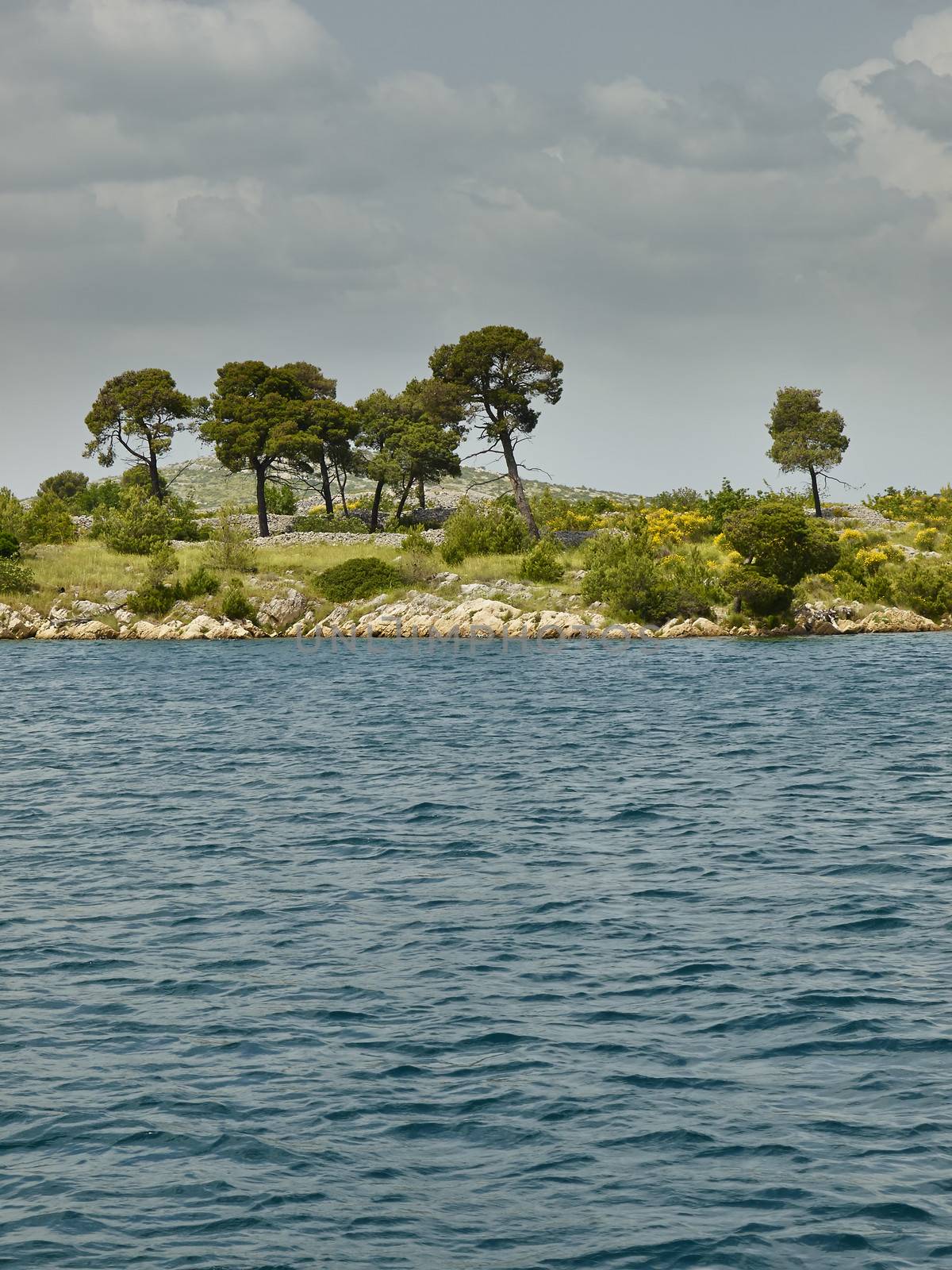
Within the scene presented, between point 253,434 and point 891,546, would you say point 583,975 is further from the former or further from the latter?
point 253,434

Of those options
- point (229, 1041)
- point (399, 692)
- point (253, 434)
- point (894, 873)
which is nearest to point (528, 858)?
point (894, 873)

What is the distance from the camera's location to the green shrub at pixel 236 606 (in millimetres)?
80938

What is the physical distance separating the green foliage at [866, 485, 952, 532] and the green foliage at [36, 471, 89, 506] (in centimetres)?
9170

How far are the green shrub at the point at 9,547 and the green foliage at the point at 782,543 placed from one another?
156ft

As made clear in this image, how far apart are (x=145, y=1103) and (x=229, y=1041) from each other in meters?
1.61

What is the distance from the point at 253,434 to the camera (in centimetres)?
10038

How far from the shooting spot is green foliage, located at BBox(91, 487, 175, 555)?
93875 millimetres

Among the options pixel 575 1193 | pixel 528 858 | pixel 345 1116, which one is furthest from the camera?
pixel 528 858

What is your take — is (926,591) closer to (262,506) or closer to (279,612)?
(279,612)

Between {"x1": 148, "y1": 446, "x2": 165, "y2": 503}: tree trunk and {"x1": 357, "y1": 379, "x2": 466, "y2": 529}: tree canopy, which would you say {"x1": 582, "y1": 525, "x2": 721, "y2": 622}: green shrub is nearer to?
{"x1": 357, "y1": 379, "x2": 466, "y2": 529}: tree canopy

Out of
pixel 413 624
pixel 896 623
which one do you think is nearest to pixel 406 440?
pixel 413 624

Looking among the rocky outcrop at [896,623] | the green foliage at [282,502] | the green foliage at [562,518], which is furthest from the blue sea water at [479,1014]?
the green foliage at [282,502]

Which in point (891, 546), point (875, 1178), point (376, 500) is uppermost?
point (376, 500)

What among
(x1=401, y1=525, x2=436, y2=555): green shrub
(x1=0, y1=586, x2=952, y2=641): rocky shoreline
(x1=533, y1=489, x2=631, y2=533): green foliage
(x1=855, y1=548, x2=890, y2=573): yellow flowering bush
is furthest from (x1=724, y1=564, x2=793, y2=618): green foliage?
(x1=533, y1=489, x2=631, y2=533): green foliage
